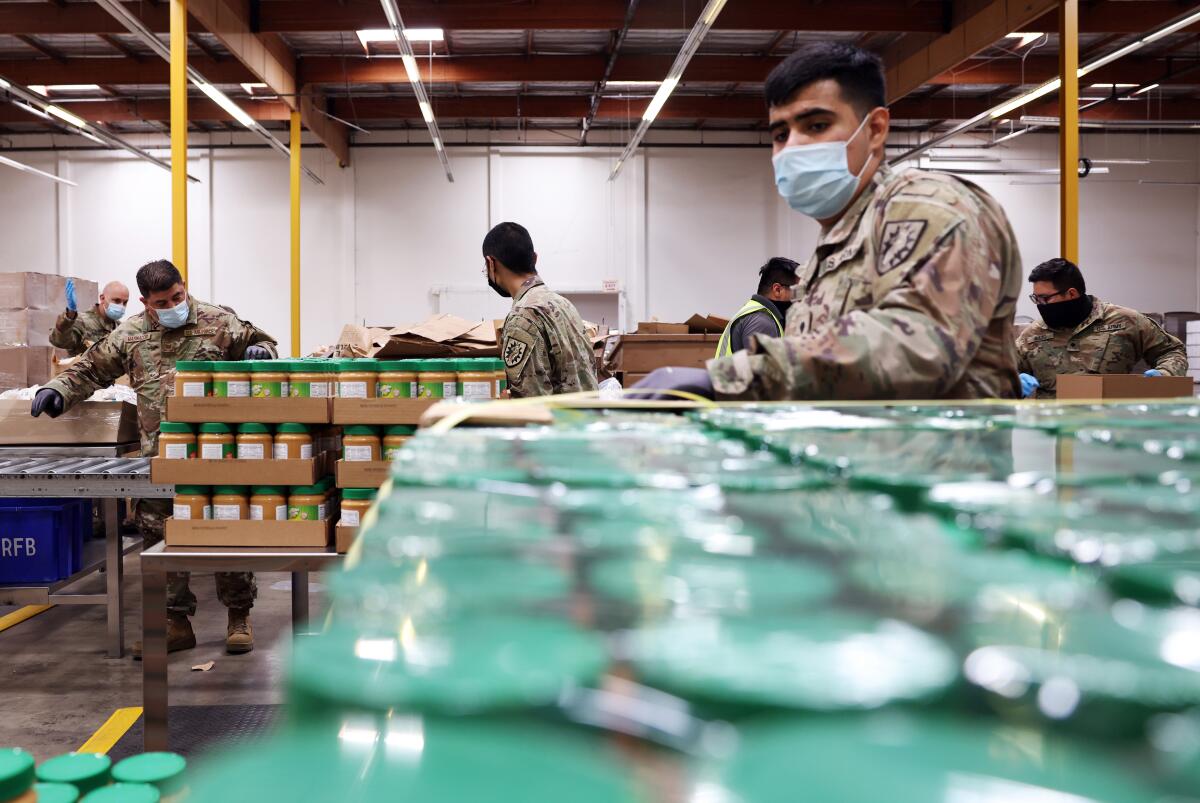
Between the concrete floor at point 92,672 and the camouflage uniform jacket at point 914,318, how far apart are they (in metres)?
2.49

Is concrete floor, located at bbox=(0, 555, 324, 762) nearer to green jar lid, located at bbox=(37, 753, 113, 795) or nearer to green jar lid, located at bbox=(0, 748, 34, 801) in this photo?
green jar lid, located at bbox=(37, 753, 113, 795)

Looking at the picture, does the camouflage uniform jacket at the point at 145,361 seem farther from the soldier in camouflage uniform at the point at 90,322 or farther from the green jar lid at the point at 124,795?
the green jar lid at the point at 124,795

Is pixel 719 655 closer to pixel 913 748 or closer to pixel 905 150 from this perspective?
pixel 913 748

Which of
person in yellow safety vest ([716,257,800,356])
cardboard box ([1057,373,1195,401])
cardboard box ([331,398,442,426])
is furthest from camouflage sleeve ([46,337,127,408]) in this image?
cardboard box ([1057,373,1195,401])

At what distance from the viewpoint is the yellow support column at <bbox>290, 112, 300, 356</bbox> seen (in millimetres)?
10938

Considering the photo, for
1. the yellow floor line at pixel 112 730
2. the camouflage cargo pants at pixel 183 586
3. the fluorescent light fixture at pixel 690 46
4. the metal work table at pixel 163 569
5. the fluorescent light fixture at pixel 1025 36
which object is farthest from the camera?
the fluorescent light fixture at pixel 1025 36

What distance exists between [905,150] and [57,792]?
14294 mm

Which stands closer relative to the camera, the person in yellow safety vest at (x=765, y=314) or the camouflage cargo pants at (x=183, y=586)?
the person in yellow safety vest at (x=765, y=314)

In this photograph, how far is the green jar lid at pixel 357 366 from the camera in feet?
10.3

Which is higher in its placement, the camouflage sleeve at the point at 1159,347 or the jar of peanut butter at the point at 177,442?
the camouflage sleeve at the point at 1159,347

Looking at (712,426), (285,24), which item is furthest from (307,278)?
(712,426)

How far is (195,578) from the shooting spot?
596cm

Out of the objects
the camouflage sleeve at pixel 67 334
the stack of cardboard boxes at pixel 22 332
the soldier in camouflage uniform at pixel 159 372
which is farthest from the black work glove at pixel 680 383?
the stack of cardboard boxes at pixel 22 332

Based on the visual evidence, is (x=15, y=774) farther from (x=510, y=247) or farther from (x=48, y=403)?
(x=48, y=403)
